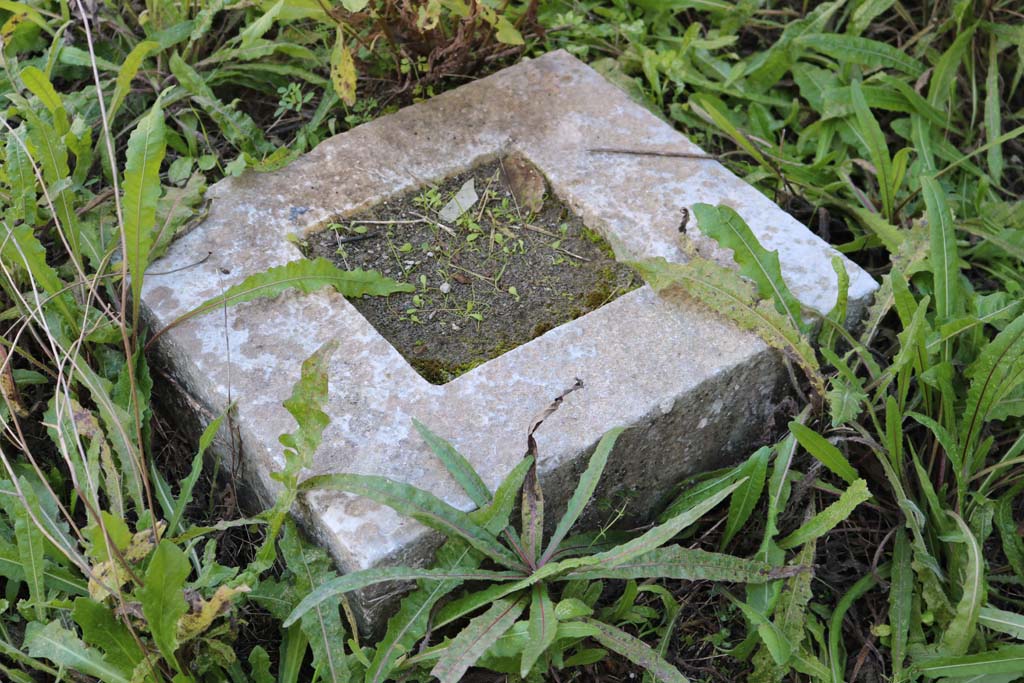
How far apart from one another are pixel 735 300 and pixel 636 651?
2.41ft

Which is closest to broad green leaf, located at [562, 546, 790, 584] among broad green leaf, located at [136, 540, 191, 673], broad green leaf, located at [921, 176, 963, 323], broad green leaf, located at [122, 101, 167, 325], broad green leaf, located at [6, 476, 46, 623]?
broad green leaf, located at [136, 540, 191, 673]

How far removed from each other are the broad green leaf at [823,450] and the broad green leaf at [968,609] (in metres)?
0.25

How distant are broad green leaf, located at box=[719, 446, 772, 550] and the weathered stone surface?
13cm

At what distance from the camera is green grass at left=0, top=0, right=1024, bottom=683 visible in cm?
185

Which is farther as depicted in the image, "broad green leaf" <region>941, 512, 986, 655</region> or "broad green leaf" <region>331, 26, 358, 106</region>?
"broad green leaf" <region>331, 26, 358, 106</region>

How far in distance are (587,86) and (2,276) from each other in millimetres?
1473

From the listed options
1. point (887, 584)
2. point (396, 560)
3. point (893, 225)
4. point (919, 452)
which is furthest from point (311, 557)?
point (893, 225)

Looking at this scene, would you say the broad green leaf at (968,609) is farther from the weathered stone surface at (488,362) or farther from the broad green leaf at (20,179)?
the broad green leaf at (20,179)

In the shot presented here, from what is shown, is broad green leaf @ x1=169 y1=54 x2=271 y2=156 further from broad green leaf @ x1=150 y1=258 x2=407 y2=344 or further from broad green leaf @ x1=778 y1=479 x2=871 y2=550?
broad green leaf @ x1=778 y1=479 x2=871 y2=550

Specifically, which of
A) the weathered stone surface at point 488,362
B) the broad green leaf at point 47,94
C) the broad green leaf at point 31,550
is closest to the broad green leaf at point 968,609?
the weathered stone surface at point 488,362

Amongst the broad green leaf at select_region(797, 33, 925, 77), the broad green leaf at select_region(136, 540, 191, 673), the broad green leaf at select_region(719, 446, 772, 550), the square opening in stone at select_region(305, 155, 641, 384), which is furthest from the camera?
the broad green leaf at select_region(797, 33, 925, 77)

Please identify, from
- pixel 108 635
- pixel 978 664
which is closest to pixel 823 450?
pixel 978 664

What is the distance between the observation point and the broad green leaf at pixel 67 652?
5.74 ft

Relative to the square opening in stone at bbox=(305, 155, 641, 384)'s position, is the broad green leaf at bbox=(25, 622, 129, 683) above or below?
below
